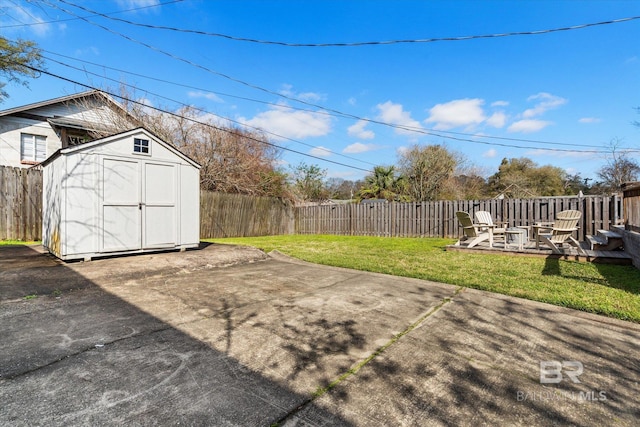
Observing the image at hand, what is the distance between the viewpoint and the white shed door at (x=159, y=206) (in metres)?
6.42

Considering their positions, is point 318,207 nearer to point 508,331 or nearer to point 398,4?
point 398,4

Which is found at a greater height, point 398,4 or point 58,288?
point 398,4

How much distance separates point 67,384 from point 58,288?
2.94 m

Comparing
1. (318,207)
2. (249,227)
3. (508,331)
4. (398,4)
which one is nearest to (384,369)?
(508,331)

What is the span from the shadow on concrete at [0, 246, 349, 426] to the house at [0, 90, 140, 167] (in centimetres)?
1336

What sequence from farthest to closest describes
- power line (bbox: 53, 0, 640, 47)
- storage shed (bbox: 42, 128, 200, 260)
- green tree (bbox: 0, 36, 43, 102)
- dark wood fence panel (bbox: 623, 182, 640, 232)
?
green tree (bbox: 0, 36, 43, 102) < power line (bbox: 53, 0, 640, 47) < dark wood fence panel (bbox: 623, 182, 640, 232) < storage shed (bbox: 42, 128, 200, 260)

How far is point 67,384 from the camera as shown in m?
1.84


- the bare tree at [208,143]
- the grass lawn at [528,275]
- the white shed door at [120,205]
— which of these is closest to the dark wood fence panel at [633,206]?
the grass lawn at [528,275]

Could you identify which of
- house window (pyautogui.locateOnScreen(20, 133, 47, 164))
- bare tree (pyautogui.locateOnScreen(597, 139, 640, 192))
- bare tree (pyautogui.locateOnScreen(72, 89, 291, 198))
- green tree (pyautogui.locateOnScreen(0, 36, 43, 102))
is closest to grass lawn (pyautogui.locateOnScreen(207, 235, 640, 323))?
bare tree (pyautogui.locateOnScreen(72, 89, 291, 198))

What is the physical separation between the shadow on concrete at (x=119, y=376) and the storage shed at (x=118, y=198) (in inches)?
110

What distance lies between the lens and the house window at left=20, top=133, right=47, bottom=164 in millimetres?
12834

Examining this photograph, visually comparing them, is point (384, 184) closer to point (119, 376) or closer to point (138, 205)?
point (138, 205)

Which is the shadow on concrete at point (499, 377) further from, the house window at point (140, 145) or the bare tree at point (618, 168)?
the bare tree at point (618, 168)

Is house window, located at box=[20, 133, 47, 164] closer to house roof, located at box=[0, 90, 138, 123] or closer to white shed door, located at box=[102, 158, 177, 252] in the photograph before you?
house roof, located at box=[0, 90, 138, 123]
